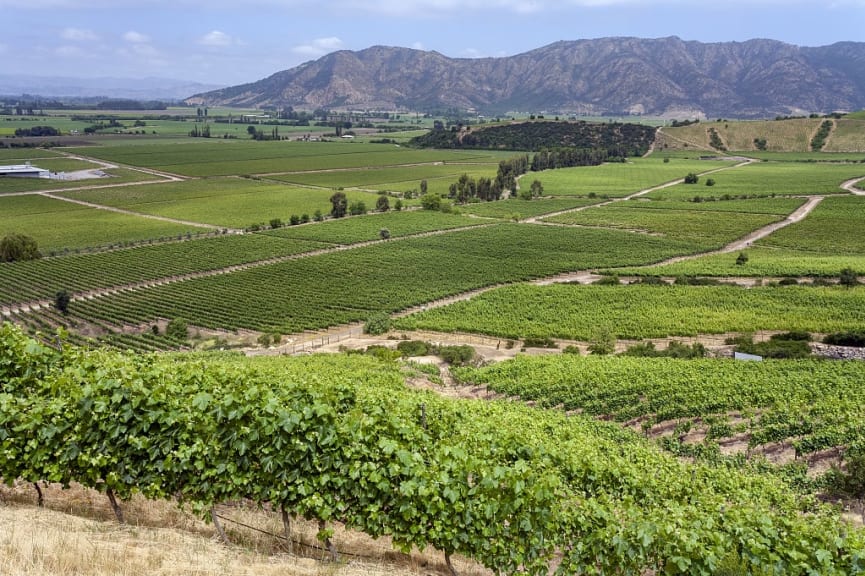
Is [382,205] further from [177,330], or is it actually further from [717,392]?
[717,392]

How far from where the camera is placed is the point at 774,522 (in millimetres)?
11570

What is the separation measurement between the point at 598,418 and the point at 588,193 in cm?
11409

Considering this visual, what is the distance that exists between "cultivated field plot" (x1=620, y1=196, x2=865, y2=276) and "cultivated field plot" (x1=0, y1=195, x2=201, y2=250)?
7420 centimetres

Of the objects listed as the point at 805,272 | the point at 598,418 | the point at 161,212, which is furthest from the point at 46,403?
the point at 161,212

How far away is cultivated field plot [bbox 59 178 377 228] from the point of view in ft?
360

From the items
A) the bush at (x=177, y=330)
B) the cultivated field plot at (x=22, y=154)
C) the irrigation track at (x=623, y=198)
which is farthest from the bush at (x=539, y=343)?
the cultivated field plot at (x=22, y=154)

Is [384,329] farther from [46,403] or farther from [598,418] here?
[46,403]

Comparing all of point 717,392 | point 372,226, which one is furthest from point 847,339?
point 372,226

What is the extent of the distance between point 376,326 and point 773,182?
124 meters

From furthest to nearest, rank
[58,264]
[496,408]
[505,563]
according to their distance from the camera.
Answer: [58,264] → [496,408] → [505,563]

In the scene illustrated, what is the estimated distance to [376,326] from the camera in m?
49.1

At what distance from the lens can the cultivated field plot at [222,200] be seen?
109688mm

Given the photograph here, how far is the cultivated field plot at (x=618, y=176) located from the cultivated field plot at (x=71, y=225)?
277 ft

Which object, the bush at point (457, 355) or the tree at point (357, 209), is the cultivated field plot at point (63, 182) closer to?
the tree at point (357, 209)
